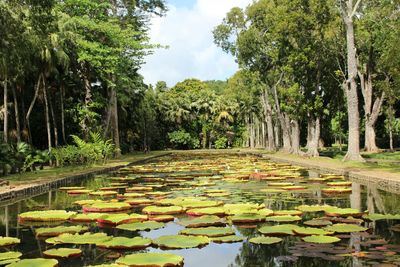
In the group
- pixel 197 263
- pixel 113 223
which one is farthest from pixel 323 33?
pixel 197 263

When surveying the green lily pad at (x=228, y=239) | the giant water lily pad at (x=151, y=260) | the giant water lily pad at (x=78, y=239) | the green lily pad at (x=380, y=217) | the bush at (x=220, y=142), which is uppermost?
the bush at (x=220, y=142)

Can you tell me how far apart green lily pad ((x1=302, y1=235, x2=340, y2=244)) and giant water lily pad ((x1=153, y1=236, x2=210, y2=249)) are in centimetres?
141

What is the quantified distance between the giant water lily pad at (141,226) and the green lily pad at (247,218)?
1275 mm

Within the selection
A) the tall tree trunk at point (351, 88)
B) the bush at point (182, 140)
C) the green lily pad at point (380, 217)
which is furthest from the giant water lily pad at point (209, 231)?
the bush at point (182, 140)

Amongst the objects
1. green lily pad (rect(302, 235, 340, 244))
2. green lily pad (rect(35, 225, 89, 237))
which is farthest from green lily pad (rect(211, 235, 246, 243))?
green lily pad (rect(35, 225, 89, 237))

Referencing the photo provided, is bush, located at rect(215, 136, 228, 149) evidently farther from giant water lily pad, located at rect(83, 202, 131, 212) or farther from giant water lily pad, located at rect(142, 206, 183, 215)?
giant water lily pad, located at rect(142, 206, 183, 215)

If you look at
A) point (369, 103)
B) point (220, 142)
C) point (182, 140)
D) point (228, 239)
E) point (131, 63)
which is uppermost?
point (131, 63)

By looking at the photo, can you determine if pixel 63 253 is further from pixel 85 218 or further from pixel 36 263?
pixel 85 218

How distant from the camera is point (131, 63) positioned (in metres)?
32.0

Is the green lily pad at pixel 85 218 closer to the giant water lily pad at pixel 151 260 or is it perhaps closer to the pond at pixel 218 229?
the pond at pixel 218 229

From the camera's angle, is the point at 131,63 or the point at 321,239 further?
the point at 131,63

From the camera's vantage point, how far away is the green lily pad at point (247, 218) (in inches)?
334

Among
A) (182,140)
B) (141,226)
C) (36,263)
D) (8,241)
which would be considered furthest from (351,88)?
(182,140)

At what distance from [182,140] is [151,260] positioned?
55.0 metres
